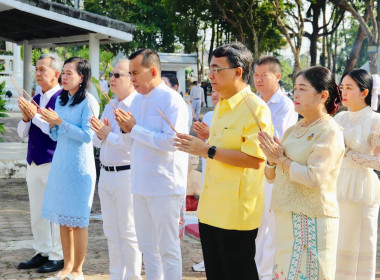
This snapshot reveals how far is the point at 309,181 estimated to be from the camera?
10.3ft

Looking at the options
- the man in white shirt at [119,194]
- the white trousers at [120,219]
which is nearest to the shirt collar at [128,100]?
the man in white shirt at [119,194]

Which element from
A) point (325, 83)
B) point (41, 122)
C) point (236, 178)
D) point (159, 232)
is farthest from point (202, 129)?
point (41, 122)

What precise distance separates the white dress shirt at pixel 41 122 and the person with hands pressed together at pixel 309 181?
2.36 m

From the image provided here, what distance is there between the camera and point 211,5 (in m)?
27.1

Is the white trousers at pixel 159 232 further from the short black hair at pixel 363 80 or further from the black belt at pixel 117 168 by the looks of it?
the short black hair at pixel 363 80

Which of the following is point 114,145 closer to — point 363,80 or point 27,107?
point 27,107

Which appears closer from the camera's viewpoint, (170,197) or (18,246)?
(170,197)

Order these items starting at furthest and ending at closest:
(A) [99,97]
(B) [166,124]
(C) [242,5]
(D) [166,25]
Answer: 1. (D) [166,25]
2. (C) [242,5]
3. (A) [99,97]
4. (B) [166,124]

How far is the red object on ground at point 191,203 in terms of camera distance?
7.86 meters

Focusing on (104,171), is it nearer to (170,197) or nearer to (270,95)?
(170,197)

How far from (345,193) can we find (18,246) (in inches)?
141

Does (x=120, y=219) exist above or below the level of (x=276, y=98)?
below

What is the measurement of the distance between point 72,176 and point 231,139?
76.9 inches

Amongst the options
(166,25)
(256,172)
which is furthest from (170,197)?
(166,25)
